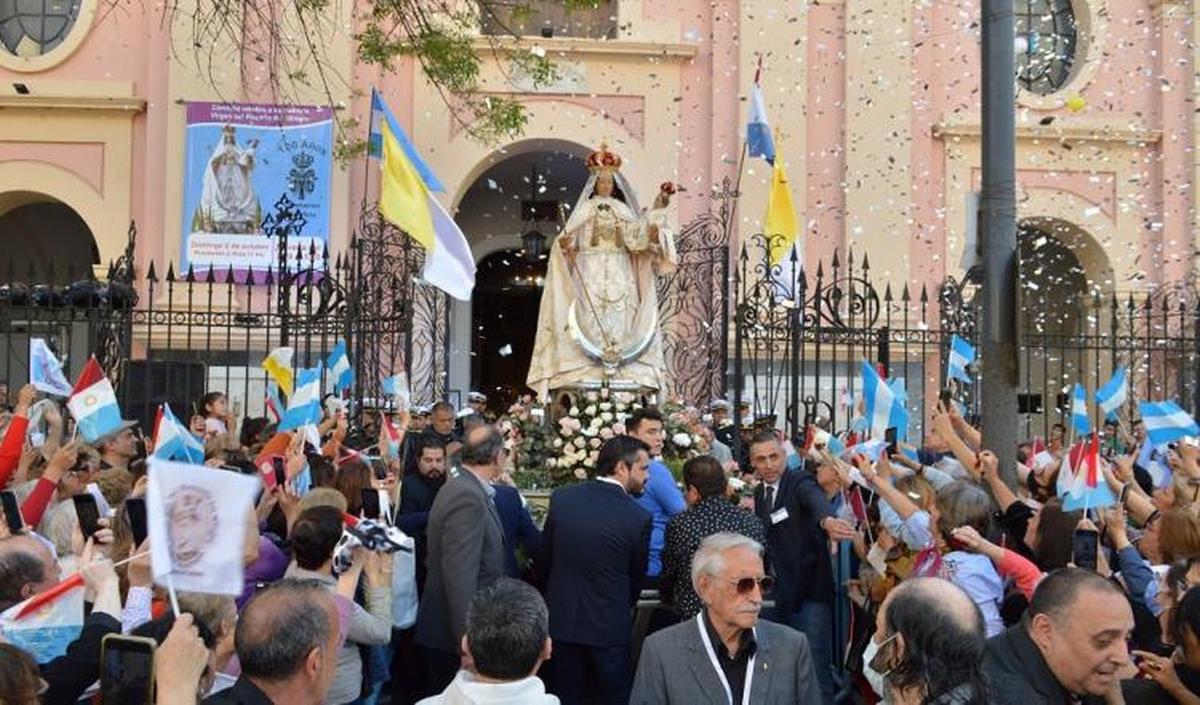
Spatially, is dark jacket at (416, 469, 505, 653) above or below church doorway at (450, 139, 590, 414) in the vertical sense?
below

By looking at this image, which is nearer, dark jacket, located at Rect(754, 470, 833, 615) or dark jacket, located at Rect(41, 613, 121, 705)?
dark jacket, located at Rect(41, 613, 121, 705)

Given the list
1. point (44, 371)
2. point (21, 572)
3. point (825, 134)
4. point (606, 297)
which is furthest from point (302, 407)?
point (825, 134)

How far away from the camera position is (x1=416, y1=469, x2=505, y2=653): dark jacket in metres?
6.47

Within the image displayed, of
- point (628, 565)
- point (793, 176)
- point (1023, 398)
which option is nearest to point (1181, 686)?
point (628, 565)

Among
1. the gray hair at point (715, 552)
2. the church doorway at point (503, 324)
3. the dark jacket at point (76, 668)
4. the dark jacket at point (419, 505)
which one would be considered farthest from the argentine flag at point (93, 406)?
the church doorway at point (503, 324)

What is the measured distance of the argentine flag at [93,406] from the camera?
24.7ft

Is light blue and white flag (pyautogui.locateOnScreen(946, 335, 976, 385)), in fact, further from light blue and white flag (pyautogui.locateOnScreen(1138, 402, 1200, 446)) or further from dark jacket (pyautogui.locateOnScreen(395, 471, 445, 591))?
dark jacket (pyautogui.locateOnScreen(395, 471, 445, 591))

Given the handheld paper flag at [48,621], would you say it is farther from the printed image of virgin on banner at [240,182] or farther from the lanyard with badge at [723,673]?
the printed image of virgin on banner at [240,182]

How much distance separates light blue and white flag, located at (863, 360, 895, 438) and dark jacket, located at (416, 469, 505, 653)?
8.83 ft

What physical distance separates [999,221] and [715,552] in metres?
3.43

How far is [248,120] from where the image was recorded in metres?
19.1

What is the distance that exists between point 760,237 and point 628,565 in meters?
12.9

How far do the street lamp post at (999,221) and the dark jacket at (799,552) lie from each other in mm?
1107

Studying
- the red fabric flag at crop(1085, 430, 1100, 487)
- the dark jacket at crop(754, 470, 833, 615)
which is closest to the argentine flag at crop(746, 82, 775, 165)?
the dark jacket at crop(754, 470, 833, 615)
